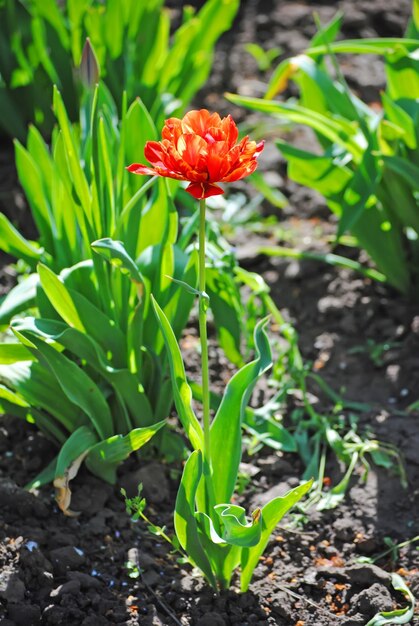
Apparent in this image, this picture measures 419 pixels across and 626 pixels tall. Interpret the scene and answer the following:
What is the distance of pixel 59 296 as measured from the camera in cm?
199

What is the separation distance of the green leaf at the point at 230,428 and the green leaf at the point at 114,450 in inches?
4.8

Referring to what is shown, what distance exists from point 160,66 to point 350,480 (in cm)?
170

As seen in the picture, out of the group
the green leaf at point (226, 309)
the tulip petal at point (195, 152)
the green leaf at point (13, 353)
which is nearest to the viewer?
the tulip petal at point (195, 152)

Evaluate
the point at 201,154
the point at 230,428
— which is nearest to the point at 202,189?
the point at 201,154

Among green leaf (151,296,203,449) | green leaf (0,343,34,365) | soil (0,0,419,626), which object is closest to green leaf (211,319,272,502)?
green leaf (151,296,203,449)

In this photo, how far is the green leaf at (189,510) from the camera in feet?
5.61

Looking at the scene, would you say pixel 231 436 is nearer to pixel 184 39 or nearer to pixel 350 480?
pixel 350 480

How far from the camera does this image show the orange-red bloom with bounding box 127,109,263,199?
1464 mm

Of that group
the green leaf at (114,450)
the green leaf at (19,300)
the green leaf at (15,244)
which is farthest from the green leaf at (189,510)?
the green leaf at (15,244)

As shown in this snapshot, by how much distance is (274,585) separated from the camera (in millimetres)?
1979

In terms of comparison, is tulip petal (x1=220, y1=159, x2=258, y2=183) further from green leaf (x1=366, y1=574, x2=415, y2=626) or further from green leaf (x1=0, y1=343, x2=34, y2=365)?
green leaf (x1=366, y1=574, x2=415, y2=626)

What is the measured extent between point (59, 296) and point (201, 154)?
0.65 m

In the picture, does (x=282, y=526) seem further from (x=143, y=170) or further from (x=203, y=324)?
(x=143, y=170)

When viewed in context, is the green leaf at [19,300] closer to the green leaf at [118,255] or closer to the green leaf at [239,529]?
the green leaf at [118,255]
